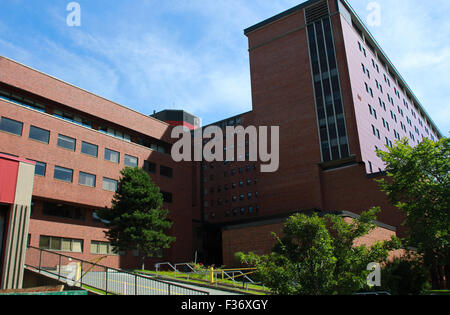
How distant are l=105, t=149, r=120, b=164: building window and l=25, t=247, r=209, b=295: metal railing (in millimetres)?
20567

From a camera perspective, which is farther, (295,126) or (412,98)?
(412,98)

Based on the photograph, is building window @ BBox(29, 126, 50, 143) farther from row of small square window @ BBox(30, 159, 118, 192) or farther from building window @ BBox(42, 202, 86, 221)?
building window @ BBox(42, 202, 86, 221)

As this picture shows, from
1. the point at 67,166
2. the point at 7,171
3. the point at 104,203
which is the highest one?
the point at 67,166

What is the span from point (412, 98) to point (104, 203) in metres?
72.4

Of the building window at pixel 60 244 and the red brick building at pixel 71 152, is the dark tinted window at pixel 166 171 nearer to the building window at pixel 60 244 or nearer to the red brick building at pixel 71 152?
the red brick building at pixel 71 152

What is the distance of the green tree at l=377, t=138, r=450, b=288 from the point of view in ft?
79.2

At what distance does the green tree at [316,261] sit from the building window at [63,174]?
27323 mm

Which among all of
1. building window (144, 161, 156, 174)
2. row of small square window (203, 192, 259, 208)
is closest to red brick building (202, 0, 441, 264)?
building window (144, 161, 156, 174)

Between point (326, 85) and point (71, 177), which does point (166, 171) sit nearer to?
point (71, 177)

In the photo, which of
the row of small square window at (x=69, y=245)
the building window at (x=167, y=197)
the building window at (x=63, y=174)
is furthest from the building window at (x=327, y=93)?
the building window at (x=63, y=174)
